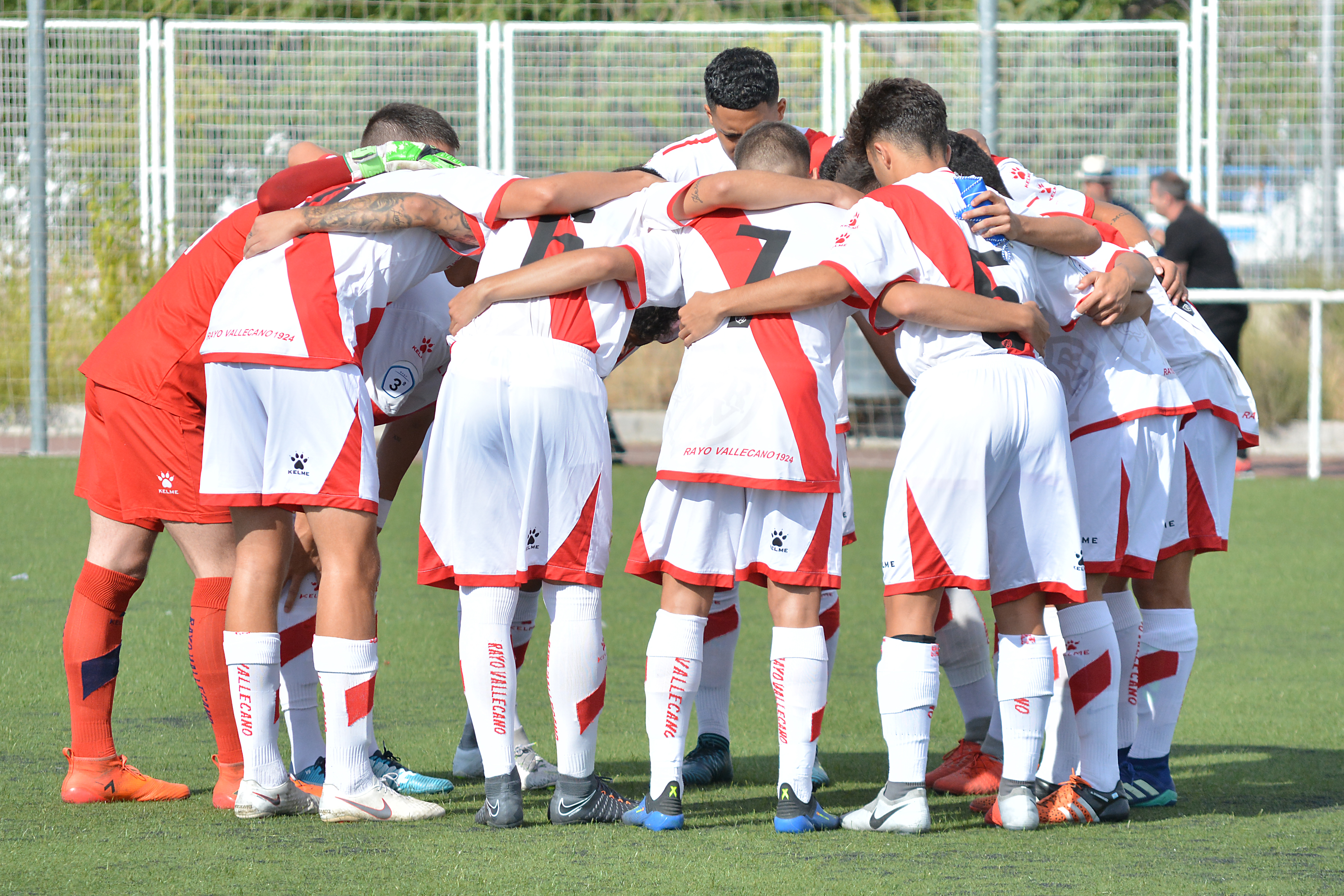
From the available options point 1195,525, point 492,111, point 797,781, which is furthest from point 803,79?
point 797,781

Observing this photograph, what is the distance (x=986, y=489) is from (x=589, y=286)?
1.18 metres

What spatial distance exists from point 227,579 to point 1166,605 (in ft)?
9.17

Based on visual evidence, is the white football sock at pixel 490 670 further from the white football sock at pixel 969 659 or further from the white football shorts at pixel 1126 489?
the white football shorts at pixel 1126 489

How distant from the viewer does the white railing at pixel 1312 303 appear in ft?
39.4

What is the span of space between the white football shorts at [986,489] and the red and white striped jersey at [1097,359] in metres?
0.33

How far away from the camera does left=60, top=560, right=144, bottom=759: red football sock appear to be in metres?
4.18

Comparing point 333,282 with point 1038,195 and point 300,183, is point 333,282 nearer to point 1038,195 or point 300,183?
point 300,183

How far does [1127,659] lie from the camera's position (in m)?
4.47

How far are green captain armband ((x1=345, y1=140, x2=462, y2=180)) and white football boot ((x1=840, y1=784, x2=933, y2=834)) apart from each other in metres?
2.15

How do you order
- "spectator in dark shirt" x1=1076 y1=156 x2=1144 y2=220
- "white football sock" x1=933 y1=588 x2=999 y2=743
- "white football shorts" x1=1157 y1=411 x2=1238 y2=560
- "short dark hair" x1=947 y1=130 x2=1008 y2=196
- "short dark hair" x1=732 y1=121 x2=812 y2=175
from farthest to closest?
"spectator in dark shirt" x1=1076 y1=156 x2=1144 y2=220
"white football sock" x1=933 y1=588 x2=999 y2=743
"white football shorts" x1=1157 y1=411 x2=1238 y2=560
"short dark hair" x1=947 y1=130 x2=1008 y2=196
"short dark hair" x1=732 y1=121 x2=812 y2=175

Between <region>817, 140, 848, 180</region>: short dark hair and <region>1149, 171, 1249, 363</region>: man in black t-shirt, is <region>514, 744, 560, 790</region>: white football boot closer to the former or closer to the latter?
<region>817, 140, 848, 180</region>: short dark hair

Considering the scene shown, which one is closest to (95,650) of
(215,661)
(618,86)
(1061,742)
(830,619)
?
(215,661)

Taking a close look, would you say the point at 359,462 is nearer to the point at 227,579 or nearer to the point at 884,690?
the point at 227,579

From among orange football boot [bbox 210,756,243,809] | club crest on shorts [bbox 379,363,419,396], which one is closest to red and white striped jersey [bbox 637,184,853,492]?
club crest on shorts [bbox 379,363,419,396]
